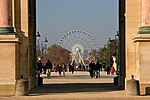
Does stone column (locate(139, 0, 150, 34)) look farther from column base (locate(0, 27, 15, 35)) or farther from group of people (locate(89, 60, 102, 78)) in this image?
group of people (locate(89, 60, 102, 78))

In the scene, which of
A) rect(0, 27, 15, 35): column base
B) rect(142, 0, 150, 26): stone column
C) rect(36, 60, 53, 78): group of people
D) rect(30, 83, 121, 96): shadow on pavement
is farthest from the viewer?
rect(36, 60, 53, 78): group of people

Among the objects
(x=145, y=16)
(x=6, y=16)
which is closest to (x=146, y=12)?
(x=145, y=16)

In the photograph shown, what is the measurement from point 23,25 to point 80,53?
90990 millimetres

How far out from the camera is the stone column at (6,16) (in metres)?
31.4

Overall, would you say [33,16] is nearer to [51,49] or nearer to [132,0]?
[132,0]

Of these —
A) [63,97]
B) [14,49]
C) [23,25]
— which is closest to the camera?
[63,97]

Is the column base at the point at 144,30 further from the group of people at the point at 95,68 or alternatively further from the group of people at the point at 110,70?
the group of people at the point at 110,70

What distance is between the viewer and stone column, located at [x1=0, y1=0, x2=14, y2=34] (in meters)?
31.4

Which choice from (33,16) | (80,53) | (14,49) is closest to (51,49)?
(80,53)

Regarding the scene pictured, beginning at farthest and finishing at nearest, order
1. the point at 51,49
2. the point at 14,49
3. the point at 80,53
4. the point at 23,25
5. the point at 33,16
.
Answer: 1. the point at 51,49
2. the point at 80,53
3. the point at 33,16
4. the point at 23,25
5. the point at 14,49

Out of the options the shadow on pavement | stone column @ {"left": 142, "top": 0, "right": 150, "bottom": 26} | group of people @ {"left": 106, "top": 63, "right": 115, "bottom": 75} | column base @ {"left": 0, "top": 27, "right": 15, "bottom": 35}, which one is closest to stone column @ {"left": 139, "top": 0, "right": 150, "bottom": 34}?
stone column @ {"left": 142, "top": 0, "right": 150, "bottom": 26}

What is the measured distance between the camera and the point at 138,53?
31.5 m

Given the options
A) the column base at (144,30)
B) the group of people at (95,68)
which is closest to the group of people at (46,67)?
the group of people at (95,68)

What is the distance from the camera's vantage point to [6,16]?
31.4 m
